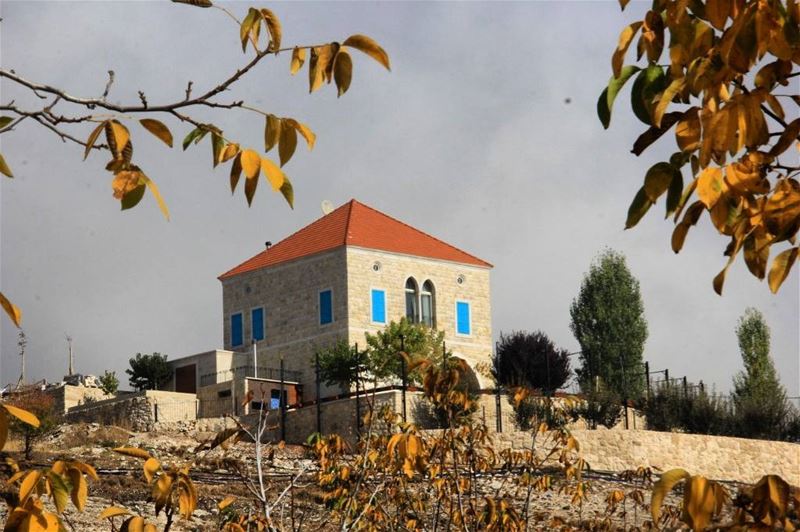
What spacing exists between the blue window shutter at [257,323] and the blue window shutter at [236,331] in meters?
0.48

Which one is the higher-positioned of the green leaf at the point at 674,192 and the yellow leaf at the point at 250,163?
the yellow leaf at the point at 250,163

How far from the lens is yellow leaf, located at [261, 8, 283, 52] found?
9.26ft

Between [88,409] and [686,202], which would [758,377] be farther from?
[686,202]

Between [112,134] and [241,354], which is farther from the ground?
[241,354]

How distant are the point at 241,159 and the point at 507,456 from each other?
8.49 m

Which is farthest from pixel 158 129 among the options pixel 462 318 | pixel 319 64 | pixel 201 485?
pixel 462 318

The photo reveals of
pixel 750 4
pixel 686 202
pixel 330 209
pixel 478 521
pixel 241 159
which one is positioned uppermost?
pixel 330 209

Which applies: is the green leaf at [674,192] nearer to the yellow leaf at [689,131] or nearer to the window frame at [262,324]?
the yellow leaf at [689,131]

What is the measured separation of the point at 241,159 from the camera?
2625 millimetres

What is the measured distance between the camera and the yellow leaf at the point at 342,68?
2793 millimetres

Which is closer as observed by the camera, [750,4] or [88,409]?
[750,4]

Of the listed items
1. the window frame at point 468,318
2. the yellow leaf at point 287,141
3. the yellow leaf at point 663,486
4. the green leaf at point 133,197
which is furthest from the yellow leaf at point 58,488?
the window frame at point 468,318

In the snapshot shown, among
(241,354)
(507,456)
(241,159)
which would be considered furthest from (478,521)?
(241,354)

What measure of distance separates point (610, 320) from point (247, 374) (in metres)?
15.4
